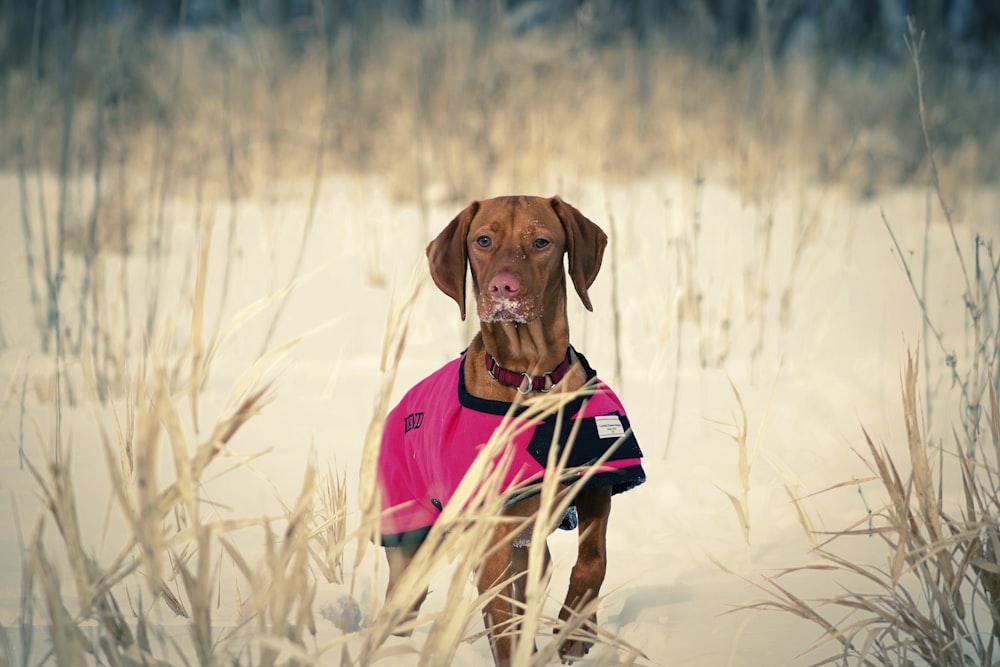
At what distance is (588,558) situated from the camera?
2.41m

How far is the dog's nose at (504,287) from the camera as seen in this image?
93.1 inches

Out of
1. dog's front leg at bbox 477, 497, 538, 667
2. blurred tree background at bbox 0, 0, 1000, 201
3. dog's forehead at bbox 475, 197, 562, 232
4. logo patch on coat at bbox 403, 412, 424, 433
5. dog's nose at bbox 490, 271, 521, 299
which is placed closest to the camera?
dog's front leg at bbox 477, 497, 538, 667

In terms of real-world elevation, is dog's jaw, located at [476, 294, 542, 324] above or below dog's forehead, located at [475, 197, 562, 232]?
below

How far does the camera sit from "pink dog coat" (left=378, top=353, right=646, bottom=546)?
2309 mm

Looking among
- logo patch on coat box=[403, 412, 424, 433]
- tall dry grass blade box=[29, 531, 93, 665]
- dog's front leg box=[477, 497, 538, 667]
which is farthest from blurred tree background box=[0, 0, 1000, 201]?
tall dry grass blade box=[29, 531, 93, 665]

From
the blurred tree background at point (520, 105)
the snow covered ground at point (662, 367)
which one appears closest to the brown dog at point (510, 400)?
the snow covered ground at point (662, 367)

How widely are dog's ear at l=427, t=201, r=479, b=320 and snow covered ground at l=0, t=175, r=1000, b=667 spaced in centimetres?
22

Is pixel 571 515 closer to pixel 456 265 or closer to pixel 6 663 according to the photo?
pixel 456 265

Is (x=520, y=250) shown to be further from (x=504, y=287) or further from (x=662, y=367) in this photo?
(x=662, y=367)

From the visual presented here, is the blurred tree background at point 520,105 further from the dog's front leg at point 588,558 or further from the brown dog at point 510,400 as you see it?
the dog's front leg at point 588,558

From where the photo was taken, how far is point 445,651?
1.65 metres

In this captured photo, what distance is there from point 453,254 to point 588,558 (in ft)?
2.75

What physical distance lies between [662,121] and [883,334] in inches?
160

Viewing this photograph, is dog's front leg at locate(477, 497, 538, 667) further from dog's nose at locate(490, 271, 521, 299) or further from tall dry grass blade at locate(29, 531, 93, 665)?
tall dry grass blade at locate(29, 531, 93, 665)
